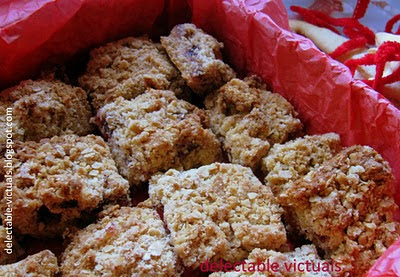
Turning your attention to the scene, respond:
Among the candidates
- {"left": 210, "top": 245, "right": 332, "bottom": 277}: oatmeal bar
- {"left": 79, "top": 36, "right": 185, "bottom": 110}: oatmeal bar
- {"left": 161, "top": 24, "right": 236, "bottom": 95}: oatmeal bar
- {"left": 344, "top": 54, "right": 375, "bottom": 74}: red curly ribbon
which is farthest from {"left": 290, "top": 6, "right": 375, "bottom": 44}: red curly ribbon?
{"left": 210, "top": 245, "right": 332, "bottom": 277}: oatmeal bar

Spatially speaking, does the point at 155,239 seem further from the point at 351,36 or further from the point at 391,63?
the point at 351,36

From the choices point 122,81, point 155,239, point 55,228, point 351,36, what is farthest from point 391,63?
point 55,228

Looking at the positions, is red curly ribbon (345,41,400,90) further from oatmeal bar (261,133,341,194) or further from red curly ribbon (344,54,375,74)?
oatmeal bar (261,133,341,194)

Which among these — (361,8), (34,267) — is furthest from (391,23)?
(34,267)

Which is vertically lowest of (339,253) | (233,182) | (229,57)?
(339,253)

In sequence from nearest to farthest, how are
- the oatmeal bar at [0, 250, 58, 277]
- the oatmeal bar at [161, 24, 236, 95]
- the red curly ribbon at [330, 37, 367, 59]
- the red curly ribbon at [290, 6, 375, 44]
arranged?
the oatmeal bar at [0, 250, 58, 277] < the oatmeal bar at [161, 24, 236, 95] < the red curly ribbon at [330, 37, 367, 59] < the red curly ribbon at [290, 6, 375, 44]

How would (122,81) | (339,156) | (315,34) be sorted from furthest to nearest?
(315,34) < (122,81) < (339,156)

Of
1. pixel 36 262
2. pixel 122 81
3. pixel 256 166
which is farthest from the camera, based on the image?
pixel 122 81

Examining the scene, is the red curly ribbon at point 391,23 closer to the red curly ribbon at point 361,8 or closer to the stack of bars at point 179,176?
the red curly ribbon at point 361,8

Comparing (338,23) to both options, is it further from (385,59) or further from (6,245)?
(6,245)
